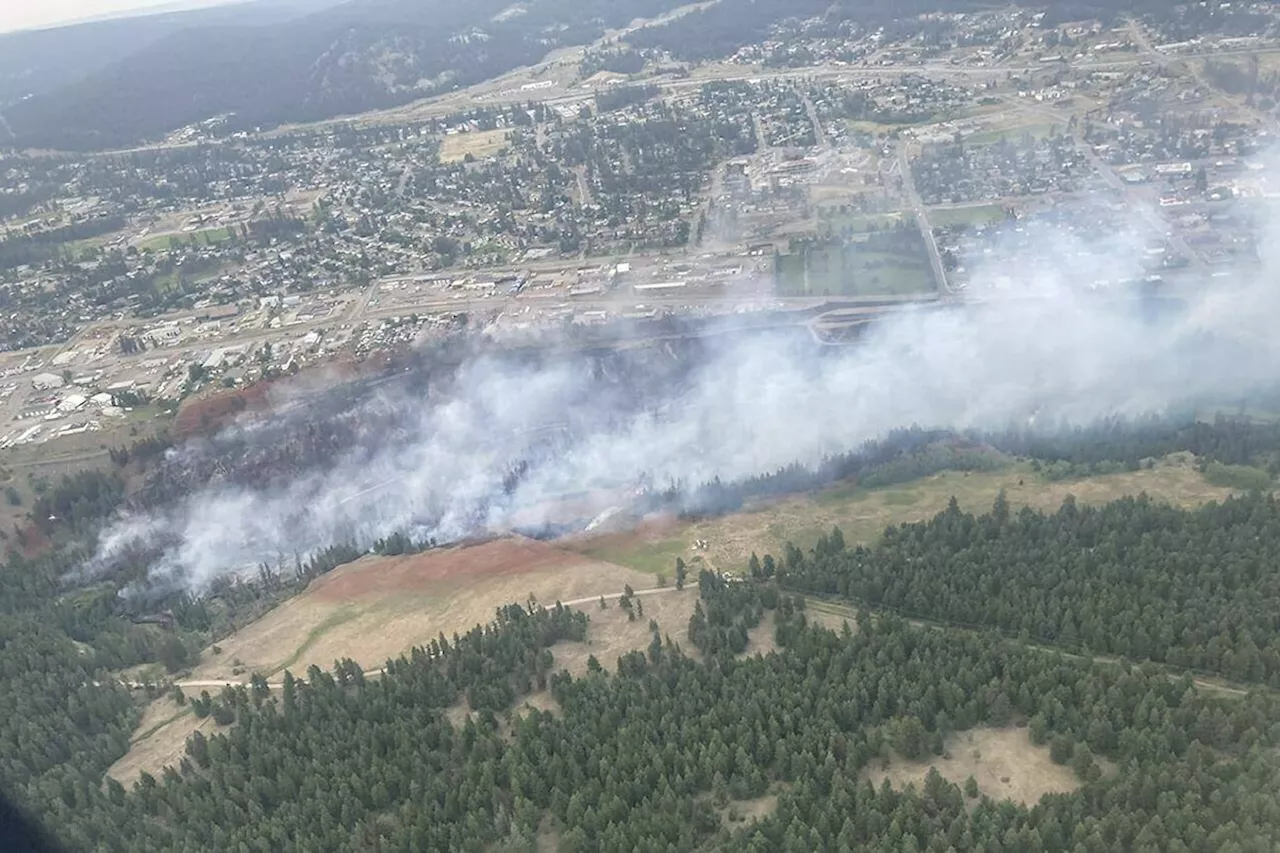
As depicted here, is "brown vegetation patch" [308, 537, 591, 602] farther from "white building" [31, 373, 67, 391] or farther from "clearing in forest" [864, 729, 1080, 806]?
"white building" [31, 373, 67, 391]

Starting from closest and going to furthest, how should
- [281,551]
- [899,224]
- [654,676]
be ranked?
[654,676] → [281,551] → [899,224]

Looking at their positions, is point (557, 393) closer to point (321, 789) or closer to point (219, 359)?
point (219, 359)

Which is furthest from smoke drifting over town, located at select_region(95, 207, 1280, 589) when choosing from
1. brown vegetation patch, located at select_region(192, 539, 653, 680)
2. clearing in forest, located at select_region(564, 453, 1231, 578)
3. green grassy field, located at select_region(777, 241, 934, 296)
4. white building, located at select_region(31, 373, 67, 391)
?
white building, located at select_region(31, 373, 67, 391)

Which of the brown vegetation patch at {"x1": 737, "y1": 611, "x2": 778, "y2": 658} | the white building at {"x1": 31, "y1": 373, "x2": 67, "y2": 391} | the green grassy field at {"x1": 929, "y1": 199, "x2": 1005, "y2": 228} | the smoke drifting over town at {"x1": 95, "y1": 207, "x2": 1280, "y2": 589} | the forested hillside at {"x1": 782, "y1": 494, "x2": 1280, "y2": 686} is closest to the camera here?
the forested hillside at {"x1": 782, "y1": 494, "x2": 1280, "y2": 686}

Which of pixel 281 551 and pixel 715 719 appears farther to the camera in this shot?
pixel 281 551

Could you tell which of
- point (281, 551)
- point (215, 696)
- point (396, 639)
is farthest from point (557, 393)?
point (215, 696)

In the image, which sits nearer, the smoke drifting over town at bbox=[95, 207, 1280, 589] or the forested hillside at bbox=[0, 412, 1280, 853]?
the forested hillside at bbox=[0, 412, 1280, 853]

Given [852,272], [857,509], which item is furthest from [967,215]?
[857,509]

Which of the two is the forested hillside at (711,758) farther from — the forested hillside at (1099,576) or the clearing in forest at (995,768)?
the forested hillside at (1099,576)

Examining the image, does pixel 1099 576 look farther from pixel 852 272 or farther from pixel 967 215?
pixel 967 215
